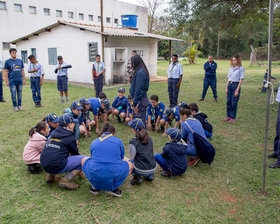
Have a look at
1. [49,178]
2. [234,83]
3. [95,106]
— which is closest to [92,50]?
[95,106]

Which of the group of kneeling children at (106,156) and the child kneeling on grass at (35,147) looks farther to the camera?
the child kneeling on grass at (35,147)

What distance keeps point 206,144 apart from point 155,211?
4.77 ft

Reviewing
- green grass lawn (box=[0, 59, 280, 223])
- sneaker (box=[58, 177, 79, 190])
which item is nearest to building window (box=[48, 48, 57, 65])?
green grass lawn (box=[0, 59, 280, 223])

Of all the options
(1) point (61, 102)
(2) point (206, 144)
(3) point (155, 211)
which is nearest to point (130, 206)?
(3) point (155, 211)

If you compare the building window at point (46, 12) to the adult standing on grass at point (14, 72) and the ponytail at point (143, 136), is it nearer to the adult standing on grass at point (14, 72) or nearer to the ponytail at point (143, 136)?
the adult standing on grass at point (14, 72)

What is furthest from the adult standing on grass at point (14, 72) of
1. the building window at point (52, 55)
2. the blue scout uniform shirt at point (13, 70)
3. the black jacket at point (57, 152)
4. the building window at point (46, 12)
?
the building window at point (46, 12)

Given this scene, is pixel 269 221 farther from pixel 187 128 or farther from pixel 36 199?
pixel 36 199

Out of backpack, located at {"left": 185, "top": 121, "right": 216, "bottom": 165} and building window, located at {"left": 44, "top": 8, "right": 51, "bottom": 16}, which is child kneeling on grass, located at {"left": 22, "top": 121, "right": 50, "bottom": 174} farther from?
building window, located at {"left": 44, "top": 8, "right": 51, "bottom": 16}

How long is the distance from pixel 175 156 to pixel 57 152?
1.65m

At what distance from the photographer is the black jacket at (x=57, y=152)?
10.3ft

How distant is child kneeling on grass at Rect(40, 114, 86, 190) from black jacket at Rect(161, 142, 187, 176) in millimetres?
1273

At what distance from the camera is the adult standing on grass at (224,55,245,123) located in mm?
6055

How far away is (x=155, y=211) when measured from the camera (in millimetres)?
2893

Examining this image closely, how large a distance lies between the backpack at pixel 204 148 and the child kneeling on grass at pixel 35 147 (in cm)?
235
